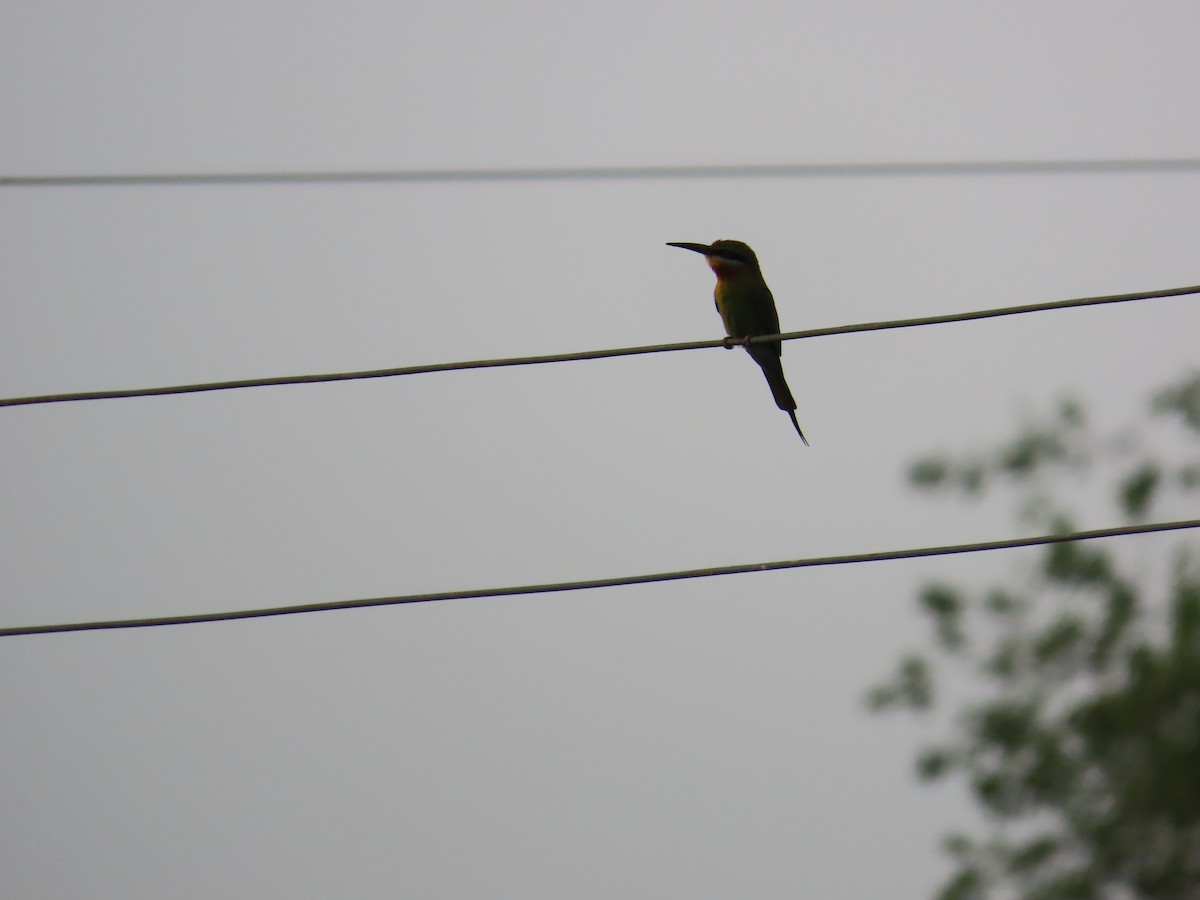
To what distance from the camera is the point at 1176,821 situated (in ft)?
38.0

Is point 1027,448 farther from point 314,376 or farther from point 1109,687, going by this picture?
point 314,376

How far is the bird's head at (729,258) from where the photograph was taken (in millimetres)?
7199

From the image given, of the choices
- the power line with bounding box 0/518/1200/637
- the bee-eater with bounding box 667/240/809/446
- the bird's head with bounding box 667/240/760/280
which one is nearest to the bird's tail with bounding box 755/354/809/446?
the bee-eater with bounding box 667/240/809/446

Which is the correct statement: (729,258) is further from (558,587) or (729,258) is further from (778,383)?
(558,587)

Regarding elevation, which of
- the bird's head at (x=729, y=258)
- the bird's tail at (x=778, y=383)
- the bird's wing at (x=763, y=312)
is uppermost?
the bird's head at (x=729, y=258)

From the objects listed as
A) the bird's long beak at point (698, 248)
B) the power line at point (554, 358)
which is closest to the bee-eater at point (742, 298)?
the bird's long beak at point (698, 248)

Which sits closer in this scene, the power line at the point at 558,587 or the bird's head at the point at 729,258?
the power line at the point at 558,587

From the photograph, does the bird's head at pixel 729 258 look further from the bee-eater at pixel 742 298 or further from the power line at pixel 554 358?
the power line at pixel 554 358

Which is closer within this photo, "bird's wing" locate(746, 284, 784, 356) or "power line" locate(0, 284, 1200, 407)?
"power line" locate(0, 284, 1200, 407)

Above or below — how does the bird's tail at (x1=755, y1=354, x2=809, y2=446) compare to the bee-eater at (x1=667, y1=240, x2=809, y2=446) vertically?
below

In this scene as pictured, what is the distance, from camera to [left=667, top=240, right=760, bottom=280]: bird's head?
7199mm

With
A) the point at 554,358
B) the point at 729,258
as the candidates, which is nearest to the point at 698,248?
the point at 729,258

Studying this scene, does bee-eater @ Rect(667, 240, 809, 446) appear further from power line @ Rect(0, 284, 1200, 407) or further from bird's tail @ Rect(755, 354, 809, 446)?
power line @ Rect(0, 284, 1200, 407)

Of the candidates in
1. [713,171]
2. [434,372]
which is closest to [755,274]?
[713,171]
